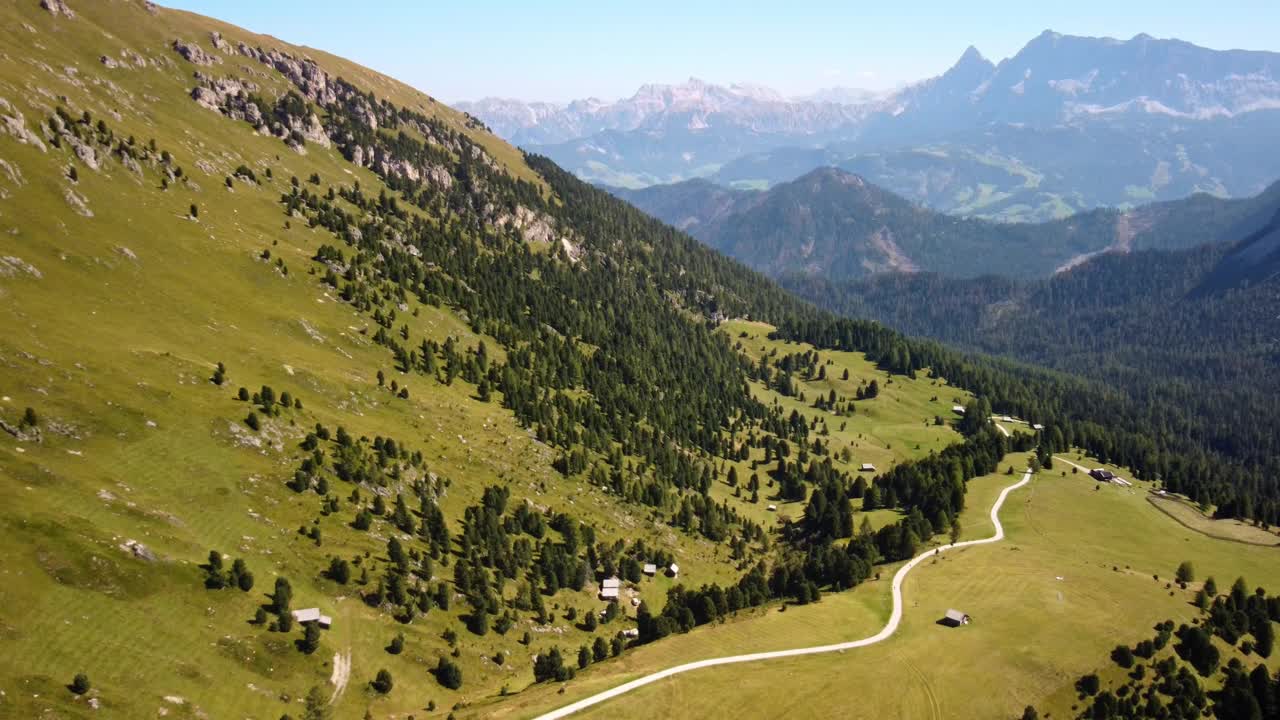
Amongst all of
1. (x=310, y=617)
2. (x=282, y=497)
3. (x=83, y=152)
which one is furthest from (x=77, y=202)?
(x=310, y=617)

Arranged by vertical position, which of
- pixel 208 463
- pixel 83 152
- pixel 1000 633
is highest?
pixel 83 152

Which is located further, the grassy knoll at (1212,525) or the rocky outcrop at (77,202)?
the rocky outcrop at (77,202)

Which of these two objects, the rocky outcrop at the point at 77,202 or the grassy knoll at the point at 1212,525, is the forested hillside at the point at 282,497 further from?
the grassy knoll at the point at 1212,525

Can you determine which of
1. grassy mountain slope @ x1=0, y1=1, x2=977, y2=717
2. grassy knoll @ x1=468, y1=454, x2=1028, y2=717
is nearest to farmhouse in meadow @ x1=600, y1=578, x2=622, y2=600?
grassy mountain slope @ x1=0, y1=1, x2=977, y2=717

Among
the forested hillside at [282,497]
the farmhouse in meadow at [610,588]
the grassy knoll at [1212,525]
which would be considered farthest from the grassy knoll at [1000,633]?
the farmhouse in meadow at [610,588]

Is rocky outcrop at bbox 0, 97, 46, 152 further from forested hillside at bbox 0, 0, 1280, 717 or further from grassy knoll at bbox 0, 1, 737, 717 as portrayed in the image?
grassy knoll at bbox 0, 1, 737, 717

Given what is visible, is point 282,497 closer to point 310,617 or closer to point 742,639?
point 310,617
